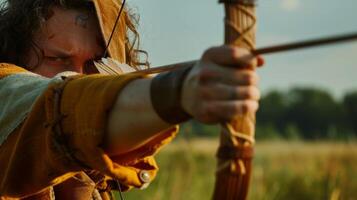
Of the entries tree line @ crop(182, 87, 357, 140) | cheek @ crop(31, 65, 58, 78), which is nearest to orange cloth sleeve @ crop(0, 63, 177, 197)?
cheek @ crop(31, 65, 58, 78)

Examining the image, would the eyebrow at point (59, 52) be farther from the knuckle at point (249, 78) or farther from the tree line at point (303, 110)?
the tree line at point (303, 110)

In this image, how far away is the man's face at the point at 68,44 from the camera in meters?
2.51

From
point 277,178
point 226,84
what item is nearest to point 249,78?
point 226,84

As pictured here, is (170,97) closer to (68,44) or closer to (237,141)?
(237,141)

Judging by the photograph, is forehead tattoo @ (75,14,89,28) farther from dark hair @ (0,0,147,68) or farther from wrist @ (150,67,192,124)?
wrist @ (150,67,192,124)

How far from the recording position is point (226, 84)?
1.47 m

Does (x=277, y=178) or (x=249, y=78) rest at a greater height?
(x=249, y=78)

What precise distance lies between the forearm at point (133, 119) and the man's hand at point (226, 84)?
19 cm

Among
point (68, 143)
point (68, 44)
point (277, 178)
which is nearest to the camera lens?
point (68, 143)

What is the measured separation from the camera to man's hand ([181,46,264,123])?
1.47m

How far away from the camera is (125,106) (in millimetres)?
1708

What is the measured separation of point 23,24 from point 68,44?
26cm

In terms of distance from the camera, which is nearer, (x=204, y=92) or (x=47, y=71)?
(x=204, y=92)

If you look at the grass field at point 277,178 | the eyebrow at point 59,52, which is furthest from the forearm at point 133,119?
the grass field at point 277,178
